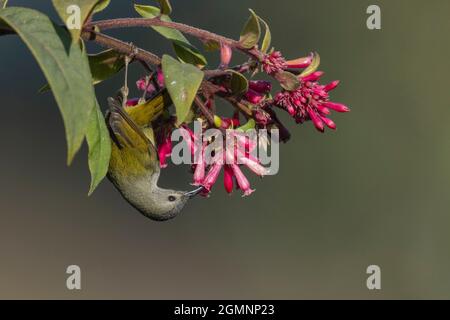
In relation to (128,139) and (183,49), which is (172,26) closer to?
(183,49)

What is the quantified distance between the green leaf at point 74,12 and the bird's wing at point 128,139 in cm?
63

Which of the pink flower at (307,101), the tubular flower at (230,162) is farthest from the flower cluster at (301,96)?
the tubular flower at (230,162)

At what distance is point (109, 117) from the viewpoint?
2.08 meters

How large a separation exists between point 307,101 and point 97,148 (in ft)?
1.67

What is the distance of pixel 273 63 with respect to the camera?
1.70 meters

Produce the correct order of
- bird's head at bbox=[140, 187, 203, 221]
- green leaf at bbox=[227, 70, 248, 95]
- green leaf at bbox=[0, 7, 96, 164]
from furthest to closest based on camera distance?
bird's head at bbox=[140, 187, 203, 221]
green leaf at bbox=[227, 70, 248, 95]
green leaf at bbox=[0, 7, 96, 164]

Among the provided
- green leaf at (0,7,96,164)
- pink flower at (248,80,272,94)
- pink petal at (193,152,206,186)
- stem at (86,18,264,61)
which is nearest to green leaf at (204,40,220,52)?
stem at (86,18,264,61)

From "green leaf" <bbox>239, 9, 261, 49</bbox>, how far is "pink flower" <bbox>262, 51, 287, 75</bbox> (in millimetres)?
51

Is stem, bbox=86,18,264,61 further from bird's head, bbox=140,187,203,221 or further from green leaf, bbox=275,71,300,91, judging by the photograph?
bird's head, bbox=140,187,203,221

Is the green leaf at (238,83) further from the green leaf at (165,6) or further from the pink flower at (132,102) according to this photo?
the pink flower at (132,102)

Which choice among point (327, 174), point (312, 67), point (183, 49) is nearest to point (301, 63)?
point (312, 67)

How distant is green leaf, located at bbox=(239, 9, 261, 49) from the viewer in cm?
165

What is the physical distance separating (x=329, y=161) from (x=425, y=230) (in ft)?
3.73

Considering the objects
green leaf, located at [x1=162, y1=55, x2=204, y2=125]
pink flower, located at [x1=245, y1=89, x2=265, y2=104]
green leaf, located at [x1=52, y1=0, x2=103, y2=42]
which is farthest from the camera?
pink flower, located at [x1=245, y1=89, x2=265, y2=104]
